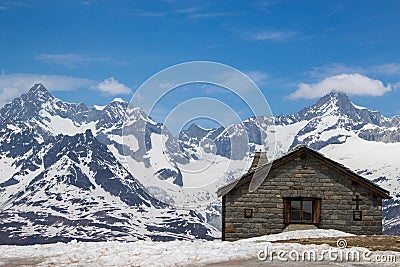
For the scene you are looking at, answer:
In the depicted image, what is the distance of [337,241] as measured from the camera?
20.2 meters

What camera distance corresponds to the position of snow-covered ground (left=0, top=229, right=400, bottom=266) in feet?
53.2

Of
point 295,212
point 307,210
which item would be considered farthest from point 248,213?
point 307,210

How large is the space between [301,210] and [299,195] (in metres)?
0.84

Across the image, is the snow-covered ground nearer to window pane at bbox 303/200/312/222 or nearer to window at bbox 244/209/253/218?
window at bbox 244/209/253/218

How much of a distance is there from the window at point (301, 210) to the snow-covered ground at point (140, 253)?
1590 centimetres

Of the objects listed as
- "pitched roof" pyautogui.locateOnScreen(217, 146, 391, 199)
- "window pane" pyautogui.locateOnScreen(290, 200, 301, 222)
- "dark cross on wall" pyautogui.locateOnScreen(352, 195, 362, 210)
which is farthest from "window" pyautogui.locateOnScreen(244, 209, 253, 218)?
"dark cross on wall" pyautogui.locateOnScreen(352, 195, 362, 210)

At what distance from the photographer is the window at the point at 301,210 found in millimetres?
34594

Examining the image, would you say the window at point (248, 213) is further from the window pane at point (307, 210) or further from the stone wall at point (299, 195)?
the window pane at point (307, 210)

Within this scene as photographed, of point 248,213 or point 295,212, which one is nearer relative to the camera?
point 248,213

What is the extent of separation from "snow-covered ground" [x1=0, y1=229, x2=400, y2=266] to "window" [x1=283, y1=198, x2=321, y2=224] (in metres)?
Result: 15.9

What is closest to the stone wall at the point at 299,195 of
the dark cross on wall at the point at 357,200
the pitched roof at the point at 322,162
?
the dark cross on wall at the point at 357,200

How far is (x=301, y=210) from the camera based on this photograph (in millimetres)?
34781

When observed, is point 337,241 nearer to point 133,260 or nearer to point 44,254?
point 133,260

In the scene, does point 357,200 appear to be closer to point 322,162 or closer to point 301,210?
point 322,162
